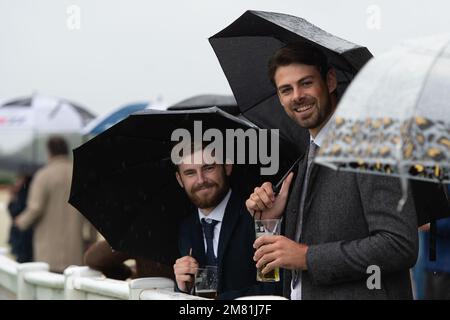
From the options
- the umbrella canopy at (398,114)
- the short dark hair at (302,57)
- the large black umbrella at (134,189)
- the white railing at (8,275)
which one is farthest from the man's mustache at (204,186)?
the white railing at (8,275)

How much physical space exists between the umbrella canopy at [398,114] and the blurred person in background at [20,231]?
30.9 feet

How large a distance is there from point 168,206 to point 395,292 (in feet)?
5.12

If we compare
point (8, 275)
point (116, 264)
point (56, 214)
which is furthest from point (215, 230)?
point (56, 214)

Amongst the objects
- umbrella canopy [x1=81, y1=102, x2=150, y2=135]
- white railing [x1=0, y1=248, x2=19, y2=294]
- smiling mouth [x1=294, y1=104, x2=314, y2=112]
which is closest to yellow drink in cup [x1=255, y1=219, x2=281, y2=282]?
smiling mouth [x1=294, y1=104, x2=314, y2=112]

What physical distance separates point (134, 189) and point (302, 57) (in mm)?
1340

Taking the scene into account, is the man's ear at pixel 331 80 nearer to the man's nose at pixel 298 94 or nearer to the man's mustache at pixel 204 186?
the man's nose at pixel 298 94

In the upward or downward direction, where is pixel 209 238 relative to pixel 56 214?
downward

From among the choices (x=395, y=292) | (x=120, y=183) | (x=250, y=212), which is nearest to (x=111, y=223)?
(x=120, y=183)

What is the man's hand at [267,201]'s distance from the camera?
13.5ft

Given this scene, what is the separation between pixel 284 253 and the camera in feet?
12.5

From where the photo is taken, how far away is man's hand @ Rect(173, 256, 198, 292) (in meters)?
4.41

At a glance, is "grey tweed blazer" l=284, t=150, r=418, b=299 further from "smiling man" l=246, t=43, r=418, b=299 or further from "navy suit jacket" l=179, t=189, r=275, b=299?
"navy suit jacket" l=179, t=189, r=275, b=299

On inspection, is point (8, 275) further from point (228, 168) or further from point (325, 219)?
point (325, 219)
